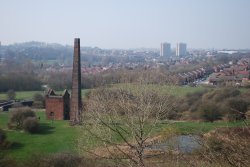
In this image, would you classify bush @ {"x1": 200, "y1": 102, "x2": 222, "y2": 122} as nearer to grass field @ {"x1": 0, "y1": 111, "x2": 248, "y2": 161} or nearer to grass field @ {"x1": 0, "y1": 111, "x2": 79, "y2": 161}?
grass field @ {"x1": 0, "y1": 111, "x2": 248, "y2": 161}

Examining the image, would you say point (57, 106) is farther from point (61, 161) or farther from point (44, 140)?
point (61, 161)

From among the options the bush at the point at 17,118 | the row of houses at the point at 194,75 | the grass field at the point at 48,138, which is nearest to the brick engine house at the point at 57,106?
the grass field at the point at 48,138

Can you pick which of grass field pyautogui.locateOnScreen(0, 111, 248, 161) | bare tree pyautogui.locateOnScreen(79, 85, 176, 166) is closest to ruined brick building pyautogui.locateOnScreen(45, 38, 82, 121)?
grass field pyautogui.locateOnScreen(0, 111, 248, 161)

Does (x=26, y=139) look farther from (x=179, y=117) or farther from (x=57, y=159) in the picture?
(x=179, y=117)

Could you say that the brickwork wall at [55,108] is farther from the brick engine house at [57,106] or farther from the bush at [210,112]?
the bush at [210,112]

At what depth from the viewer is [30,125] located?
81.0 feet

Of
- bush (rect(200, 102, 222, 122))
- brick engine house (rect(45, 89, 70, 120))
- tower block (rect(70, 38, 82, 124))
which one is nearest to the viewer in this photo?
tower block (rect(70, 38, 82, 124))

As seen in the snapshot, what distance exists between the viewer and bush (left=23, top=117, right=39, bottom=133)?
2472 centimetres

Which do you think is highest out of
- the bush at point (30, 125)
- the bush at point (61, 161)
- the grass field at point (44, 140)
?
the bush at point (61, 161)

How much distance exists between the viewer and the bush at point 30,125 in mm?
24719

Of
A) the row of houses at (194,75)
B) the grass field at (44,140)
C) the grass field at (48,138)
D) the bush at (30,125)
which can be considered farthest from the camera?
the row of houses at (194,75)

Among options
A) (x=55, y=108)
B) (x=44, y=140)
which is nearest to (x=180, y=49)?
(x=55, y=108)

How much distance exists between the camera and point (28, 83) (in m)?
46.3

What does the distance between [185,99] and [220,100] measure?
313 centimetres
